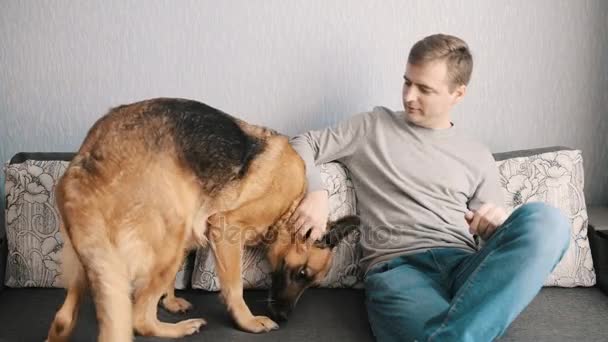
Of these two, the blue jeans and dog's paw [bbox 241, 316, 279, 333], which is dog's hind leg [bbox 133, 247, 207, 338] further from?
the blue jeans

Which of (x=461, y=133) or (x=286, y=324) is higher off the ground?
(x=461, y=133)

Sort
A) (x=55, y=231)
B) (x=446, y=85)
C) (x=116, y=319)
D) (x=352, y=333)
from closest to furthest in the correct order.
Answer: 1. (x=116, y=319)
2. (x=352, y=333)
3. (x=446, y=85)
4. (x=55, y=231)

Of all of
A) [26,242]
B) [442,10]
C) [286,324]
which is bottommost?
[286,324]

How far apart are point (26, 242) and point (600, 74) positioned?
2.83 meters

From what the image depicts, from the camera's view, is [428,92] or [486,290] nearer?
[486,290]

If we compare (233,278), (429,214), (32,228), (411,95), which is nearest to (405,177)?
(429,214)

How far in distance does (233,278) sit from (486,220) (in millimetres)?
981

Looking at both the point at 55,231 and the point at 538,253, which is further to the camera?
the point at 55,231

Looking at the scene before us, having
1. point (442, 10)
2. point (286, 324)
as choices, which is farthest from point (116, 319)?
point (442, 10)

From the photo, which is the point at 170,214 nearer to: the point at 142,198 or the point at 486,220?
the point at 142,198

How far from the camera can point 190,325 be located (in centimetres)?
198

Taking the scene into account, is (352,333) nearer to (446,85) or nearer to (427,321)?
(427,321)

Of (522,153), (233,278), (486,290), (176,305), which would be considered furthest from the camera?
(522,153)

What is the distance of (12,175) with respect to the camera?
90.2 inches
